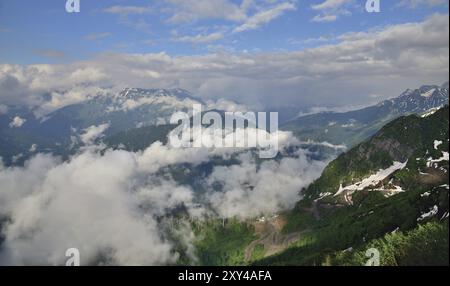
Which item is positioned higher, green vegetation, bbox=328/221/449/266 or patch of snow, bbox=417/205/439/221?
green vegetation, bbox=328/221/449/266

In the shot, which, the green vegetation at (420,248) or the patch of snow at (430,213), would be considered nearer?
the green vegetation at (420,248)

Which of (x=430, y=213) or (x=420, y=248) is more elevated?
(x=420, y=248)

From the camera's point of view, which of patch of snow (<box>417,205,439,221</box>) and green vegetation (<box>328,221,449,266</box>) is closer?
green vegetation (<box>328,221,449,266</box>)

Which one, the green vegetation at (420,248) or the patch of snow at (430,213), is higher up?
the green vegetation at (420,248)

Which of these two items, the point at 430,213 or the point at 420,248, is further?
the point at 430,213
